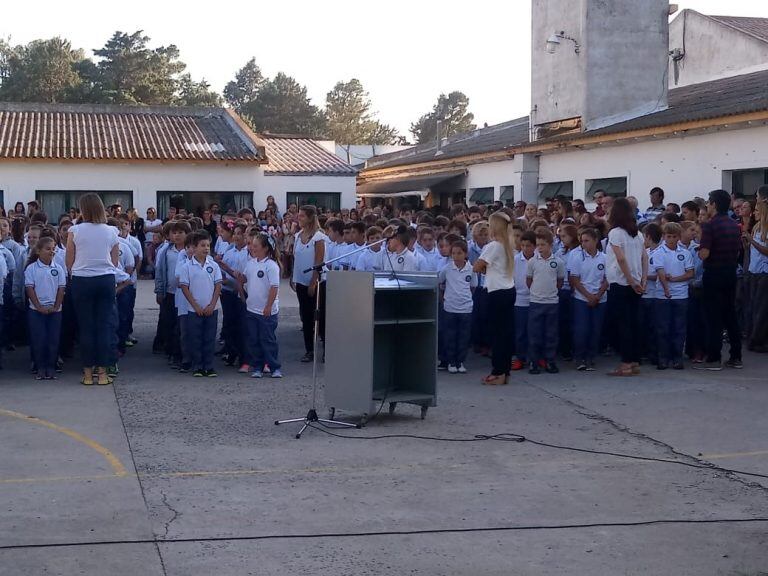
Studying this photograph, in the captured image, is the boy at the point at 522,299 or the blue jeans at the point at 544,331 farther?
the boy at the point at 522,299

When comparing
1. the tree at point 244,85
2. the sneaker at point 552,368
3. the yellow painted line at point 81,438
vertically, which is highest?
the tree at point 244,85

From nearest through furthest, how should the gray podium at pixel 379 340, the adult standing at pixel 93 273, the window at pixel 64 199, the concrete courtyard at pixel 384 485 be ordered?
the concrete courtyard at pixel 384 485 < the gray podium at pixel 379 340 < the adult standing at pixel 93 273 < the window at pixel 64 199

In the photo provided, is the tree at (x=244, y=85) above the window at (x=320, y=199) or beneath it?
above

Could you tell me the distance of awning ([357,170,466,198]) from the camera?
102ft

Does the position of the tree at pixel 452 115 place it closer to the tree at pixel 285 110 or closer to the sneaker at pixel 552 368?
the tree at pixel 285 110

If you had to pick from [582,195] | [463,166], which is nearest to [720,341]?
[582,195]

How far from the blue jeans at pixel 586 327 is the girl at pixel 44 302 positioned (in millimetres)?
5605

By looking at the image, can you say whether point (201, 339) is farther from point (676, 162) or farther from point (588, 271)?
point (676, 162)

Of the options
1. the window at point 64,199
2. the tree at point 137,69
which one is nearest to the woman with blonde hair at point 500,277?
the window at point 64,199

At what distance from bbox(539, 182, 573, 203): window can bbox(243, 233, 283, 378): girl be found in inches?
555

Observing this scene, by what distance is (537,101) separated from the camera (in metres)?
26.9

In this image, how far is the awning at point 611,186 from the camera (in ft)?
70.6

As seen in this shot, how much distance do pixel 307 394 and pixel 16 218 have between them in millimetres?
6015

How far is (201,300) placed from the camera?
10.9 metres
